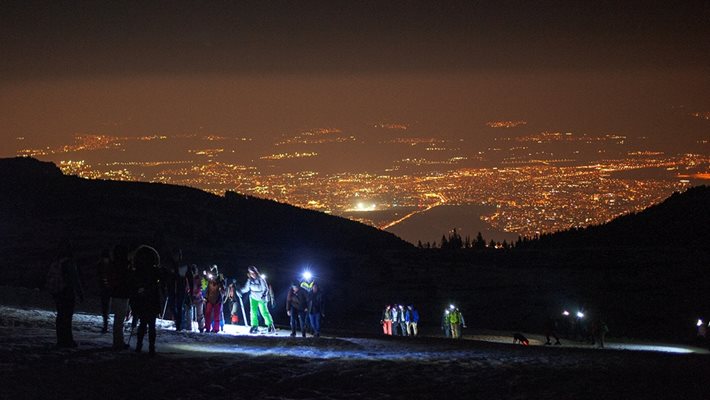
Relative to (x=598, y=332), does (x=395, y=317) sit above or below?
above

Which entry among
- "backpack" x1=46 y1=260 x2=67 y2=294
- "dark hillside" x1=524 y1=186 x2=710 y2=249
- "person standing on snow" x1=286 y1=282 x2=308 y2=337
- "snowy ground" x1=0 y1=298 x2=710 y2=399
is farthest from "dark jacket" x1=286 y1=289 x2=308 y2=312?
"dark hillside" x1=524 y1=186 x2=710 y2=249

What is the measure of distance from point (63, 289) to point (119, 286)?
87 centimetres

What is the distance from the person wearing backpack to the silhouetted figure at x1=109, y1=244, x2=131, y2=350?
0.64 metres

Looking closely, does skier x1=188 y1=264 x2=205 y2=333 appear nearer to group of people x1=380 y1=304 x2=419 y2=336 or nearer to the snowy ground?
the snowy ground

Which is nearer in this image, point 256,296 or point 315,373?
point 315,373

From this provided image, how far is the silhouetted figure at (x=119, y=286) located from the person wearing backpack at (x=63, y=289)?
2.09 ft

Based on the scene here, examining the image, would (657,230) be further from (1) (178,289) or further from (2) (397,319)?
(1) (178,289)

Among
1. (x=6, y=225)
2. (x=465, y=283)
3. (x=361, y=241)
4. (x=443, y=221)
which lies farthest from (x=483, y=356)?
(x=443, y=221)

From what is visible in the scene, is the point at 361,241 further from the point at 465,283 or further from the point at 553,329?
the point at 553,329

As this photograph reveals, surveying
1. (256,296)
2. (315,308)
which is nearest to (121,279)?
(256,296)

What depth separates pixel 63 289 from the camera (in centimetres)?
1460

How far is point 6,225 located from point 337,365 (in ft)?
127

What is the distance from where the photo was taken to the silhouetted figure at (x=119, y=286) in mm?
14688

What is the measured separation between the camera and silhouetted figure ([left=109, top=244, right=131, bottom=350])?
1469 centimetres
